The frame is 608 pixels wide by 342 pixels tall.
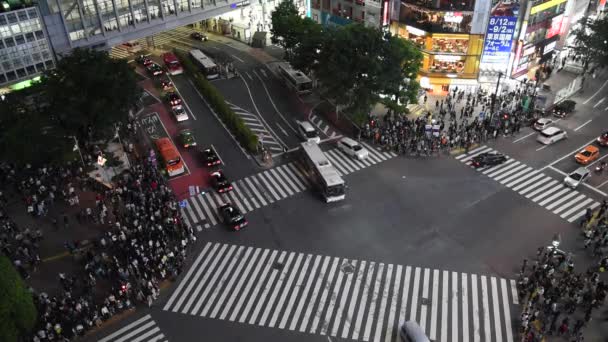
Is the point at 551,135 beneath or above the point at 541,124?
beneath

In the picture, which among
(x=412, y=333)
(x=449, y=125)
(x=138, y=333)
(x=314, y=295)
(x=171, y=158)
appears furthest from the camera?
(x=449, y=125)

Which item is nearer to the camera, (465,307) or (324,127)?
(465,307)

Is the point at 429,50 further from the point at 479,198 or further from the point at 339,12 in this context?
the point at 479,198

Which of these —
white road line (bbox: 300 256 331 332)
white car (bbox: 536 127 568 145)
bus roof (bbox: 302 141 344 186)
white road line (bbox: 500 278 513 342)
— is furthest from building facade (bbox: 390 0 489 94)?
white road line (bbox: 300 256 331 332)

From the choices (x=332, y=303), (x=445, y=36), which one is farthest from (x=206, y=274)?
(x=445, y=36)

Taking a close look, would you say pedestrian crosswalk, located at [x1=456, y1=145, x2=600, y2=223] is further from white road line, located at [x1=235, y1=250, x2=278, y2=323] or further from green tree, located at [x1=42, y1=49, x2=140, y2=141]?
green tree, located at [x1=42, y1=49, x2=140, y2=141]

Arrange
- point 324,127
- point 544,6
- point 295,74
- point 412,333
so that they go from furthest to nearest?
point 295,74 → point 544,6 → point 324,127 → point 412,333

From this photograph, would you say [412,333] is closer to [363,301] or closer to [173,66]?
[363,301]
